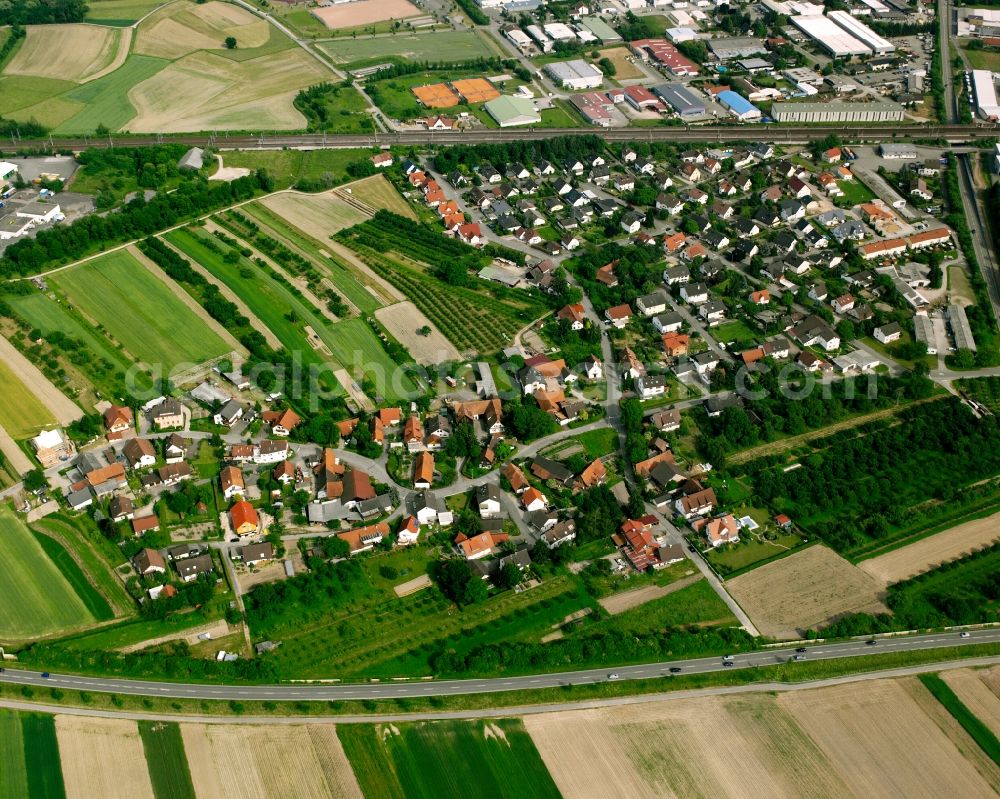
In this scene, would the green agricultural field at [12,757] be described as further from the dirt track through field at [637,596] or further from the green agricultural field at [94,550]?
the dirt track through field at [637,596]

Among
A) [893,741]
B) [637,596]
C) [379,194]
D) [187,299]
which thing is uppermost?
[379,194]

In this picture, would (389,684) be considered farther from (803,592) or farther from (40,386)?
(40,386)

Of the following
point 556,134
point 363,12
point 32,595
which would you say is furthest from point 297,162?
point 32,595

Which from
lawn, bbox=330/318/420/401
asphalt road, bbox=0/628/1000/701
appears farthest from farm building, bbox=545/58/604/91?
asphalt road, bbox=0/628/1000/701

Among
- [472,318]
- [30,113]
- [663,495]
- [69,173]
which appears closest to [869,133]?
[472,318]

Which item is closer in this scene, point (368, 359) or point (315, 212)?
point (368, 359)

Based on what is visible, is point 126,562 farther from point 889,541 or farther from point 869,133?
point 869,133
